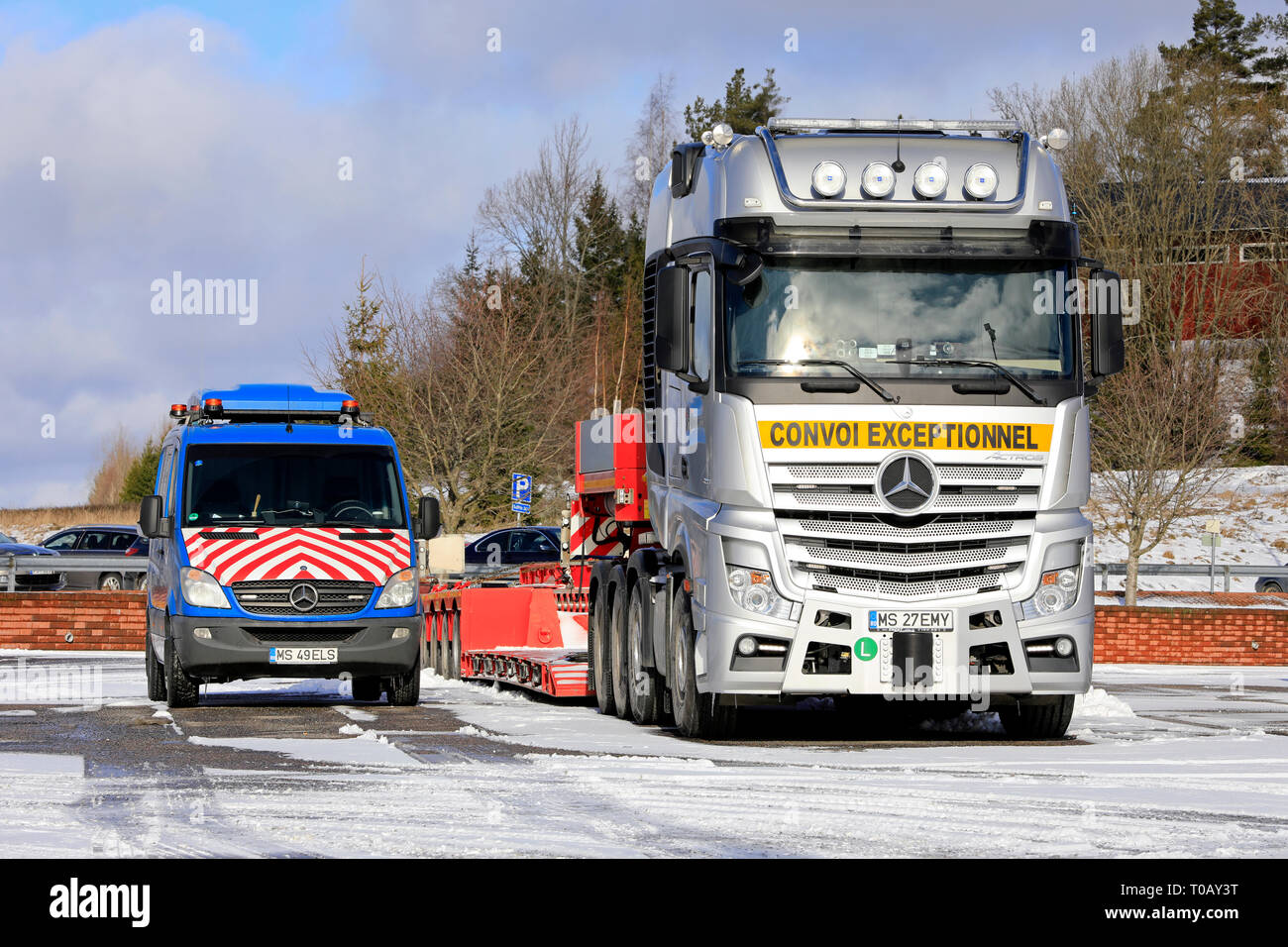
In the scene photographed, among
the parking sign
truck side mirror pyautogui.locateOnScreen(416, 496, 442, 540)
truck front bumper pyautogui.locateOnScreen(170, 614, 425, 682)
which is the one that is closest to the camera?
truck front bumper pyautogui.locateOnScreen(170, 614, 425, 682)

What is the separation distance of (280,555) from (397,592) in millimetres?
1056

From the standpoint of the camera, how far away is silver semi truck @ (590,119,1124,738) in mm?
12016

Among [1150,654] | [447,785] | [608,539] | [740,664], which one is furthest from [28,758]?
[1150,654]

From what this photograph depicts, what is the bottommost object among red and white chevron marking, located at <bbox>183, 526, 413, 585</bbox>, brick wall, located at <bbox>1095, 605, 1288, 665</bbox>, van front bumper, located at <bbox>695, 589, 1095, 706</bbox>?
brick wall, located at <bbox>1095, 605, 1288, 665</bbox>

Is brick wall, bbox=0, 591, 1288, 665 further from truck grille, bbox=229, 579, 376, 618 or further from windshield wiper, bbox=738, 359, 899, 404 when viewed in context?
windshield wiper, bbox=738, 359, 899, 404

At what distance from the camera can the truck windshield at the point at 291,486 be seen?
53.1 feet

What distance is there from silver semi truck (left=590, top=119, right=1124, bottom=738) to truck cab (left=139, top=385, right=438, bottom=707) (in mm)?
4104

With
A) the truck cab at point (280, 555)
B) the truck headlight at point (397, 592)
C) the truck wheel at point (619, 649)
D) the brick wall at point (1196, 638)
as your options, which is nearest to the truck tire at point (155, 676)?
the truck cab at point (280, 555)

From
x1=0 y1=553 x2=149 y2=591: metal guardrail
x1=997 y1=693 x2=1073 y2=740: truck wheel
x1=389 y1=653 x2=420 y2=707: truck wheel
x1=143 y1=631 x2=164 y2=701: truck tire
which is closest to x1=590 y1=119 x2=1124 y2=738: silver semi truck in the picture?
x1=997 y1=693 x2=1073 y2=740: truck wheel

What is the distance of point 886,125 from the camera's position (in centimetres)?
1309

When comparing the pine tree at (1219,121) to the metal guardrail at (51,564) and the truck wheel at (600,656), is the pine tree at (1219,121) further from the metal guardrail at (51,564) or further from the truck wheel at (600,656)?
the truck wheel at (600,656)

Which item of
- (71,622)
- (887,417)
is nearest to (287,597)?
(887,417)

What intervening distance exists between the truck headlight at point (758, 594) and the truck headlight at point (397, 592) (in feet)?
15.8
